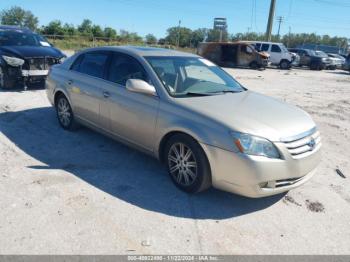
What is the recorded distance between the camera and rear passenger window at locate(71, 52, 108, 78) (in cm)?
531

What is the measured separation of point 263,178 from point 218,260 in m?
0.99

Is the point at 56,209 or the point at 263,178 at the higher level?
the point at 263,178

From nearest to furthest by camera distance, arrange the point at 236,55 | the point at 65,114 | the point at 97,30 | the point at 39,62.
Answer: the point at 65,114 → the point at 39,62 → the point at 236,55 → the point at 97,30

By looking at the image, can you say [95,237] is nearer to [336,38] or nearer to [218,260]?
[218,260]

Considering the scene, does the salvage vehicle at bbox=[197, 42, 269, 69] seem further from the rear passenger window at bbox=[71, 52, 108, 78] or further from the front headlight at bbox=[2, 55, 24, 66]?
the rear passenger window at bbox=[71, 52, 108, 78]

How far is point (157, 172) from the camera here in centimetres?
470

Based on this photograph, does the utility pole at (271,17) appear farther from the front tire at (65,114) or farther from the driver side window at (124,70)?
the driver side window at (124,70)

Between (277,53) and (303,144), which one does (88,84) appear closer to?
(303,144)

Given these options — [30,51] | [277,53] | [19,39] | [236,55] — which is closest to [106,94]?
[30,51]

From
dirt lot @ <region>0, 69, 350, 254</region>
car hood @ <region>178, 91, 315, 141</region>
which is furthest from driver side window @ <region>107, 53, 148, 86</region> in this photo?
dirt lot @ <region>0, 69, 350, 254</region>

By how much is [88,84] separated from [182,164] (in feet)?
7.33

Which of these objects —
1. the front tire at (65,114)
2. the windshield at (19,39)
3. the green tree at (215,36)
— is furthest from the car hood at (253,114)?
the green tree at (215,36)

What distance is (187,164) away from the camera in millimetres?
4027

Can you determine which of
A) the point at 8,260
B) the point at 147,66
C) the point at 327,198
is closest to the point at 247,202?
the point at 327,198
